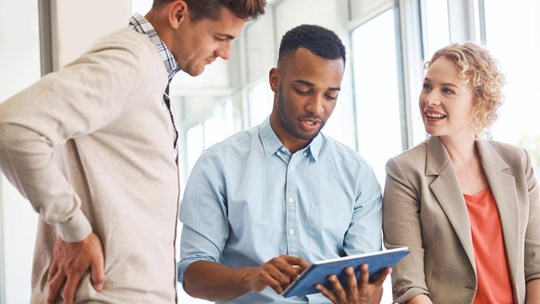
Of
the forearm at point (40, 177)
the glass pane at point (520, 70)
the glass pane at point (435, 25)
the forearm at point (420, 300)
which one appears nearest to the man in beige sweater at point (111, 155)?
the forearm at point (40, 177)

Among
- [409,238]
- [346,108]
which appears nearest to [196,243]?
[409,238]

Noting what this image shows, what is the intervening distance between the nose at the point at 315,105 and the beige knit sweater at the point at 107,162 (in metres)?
0.70

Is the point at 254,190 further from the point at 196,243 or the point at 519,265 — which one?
the point at 519,265

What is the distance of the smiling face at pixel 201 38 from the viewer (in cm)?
147

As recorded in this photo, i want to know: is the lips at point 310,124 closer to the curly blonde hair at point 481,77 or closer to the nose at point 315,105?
the nose at point 315,105

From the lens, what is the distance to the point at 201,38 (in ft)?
4.86

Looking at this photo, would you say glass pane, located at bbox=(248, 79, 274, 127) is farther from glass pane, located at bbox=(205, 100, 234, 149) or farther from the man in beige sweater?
the man in beige sweater

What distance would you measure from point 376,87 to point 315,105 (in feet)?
5.29

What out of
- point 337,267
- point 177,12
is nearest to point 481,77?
point 337,267

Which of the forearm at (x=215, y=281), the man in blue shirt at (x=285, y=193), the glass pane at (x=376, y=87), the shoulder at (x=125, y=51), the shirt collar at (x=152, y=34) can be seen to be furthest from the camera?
the glass pane at (x=376, y=87)

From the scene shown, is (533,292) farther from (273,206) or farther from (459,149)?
(273,206)

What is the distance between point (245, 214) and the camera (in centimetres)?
210

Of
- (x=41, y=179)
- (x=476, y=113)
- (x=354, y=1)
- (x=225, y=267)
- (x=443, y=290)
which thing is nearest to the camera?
(x=41, y=179)

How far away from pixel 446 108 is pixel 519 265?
50 centimetres
